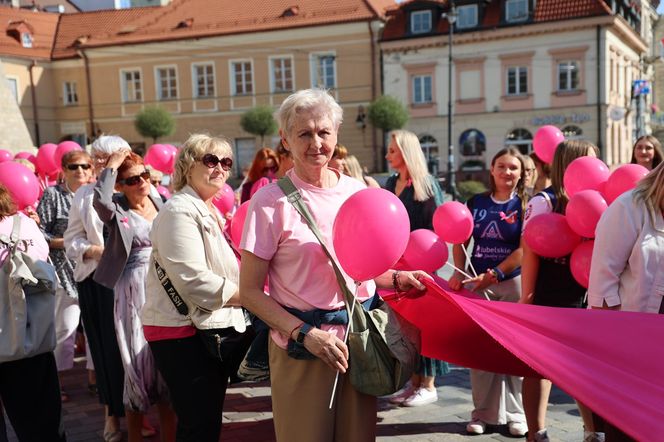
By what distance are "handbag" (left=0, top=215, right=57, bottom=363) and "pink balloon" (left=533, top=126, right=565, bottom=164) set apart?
3913 millimetres

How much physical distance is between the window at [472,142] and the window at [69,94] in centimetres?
2335

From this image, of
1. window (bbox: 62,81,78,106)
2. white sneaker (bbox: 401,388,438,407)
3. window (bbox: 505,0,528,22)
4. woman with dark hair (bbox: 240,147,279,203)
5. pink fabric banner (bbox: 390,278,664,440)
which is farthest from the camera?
window (bbox: 62,81,78,106)

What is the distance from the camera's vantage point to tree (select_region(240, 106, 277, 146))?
3516 centimetres

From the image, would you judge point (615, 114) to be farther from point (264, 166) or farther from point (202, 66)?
point (264, 166)

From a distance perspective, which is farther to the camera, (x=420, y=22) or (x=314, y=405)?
(x=420, y=22)

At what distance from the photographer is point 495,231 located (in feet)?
15.1

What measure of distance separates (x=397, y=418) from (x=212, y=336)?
215 cm

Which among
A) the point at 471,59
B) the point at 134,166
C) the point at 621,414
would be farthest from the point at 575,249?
the point at 471,59

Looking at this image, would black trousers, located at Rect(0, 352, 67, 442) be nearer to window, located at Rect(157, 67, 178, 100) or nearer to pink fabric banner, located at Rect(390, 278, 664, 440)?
pink fabric banner, located at Rect(390, 278, 664, 440)

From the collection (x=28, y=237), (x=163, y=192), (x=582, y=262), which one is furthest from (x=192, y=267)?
(x=163, y=192)

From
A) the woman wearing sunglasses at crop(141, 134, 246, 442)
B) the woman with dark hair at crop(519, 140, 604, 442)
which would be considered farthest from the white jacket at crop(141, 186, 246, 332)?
the woman with dark hair at crop(519, 140, 604, 442)

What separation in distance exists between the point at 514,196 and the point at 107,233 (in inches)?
108

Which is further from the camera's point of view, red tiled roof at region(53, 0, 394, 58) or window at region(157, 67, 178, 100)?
window at region(157, 67, 178, 100)

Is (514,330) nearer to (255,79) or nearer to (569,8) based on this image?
(569,8)
